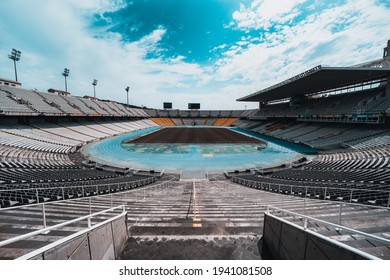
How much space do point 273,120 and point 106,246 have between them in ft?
241

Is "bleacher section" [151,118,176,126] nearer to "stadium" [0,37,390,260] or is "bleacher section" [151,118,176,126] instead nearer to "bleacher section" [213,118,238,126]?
"bleacher section" [213,118,238,126]

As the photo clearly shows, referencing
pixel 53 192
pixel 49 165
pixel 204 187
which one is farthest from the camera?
pixel 49 165

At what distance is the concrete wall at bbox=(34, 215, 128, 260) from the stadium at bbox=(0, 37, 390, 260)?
22mm

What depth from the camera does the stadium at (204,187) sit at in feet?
11.9

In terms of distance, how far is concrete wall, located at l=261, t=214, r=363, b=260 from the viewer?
271cm

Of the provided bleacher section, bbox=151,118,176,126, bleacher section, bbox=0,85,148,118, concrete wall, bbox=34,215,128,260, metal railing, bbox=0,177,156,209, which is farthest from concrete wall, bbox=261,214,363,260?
bleacher section, bbox=151,118,176,126

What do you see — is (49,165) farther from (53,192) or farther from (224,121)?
(224,121)

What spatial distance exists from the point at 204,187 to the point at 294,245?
41.1ft

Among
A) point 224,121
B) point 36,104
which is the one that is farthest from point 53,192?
point 224,121

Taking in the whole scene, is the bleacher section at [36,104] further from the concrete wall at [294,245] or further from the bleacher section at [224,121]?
the bleacher section at [224,121]

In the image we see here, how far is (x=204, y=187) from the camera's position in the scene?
15867 mm

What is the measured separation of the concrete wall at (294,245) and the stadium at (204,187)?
0.08 feet
